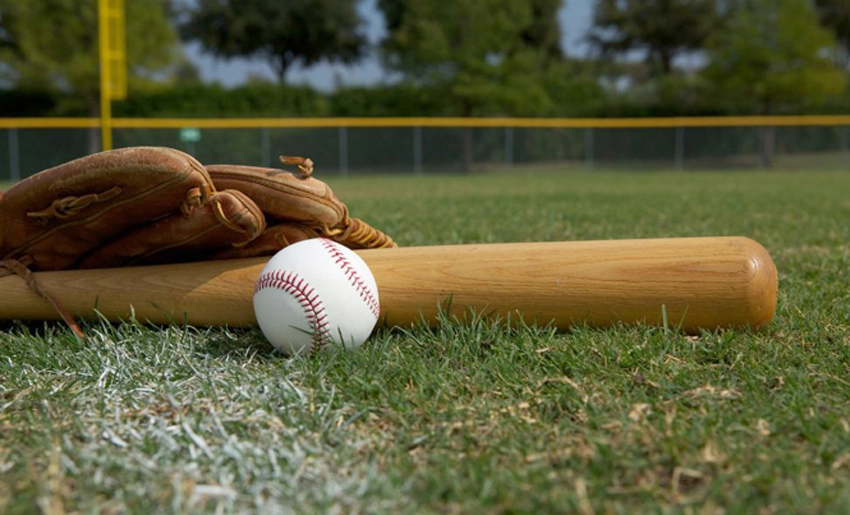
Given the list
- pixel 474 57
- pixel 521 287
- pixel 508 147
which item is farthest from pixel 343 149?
pixel 521 287

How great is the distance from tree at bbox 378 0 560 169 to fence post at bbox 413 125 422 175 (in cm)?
456

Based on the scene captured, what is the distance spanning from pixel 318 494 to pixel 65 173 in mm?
1644

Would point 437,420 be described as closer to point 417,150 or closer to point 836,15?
point 417,150

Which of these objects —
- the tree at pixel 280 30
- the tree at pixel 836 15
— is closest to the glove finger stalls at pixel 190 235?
the tree at pixel 280 30

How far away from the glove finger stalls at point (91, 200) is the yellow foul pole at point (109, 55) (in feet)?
29.4

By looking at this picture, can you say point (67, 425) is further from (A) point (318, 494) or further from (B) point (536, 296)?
(B) point (536, 296)

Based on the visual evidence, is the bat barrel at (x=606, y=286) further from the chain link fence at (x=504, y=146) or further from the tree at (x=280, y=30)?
the tree at (x=280, y=30)

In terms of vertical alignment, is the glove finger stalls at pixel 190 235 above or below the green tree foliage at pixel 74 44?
below

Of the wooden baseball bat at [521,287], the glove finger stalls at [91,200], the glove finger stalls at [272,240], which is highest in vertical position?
the glove finger stalls at [91,200]

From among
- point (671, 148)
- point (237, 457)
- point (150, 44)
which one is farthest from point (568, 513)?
point (150, 44)

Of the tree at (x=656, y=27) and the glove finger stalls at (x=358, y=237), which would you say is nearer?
the glove finger stalls at (x=358, y=237)

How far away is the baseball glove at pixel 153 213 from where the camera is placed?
2604mm

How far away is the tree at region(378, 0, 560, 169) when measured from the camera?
26734 mm

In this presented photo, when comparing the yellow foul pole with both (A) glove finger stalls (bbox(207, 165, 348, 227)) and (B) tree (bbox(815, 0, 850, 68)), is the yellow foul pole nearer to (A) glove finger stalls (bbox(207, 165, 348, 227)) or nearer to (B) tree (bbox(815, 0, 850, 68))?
(A) glove finger stalls (bbox(207, 165, 348, 227))
